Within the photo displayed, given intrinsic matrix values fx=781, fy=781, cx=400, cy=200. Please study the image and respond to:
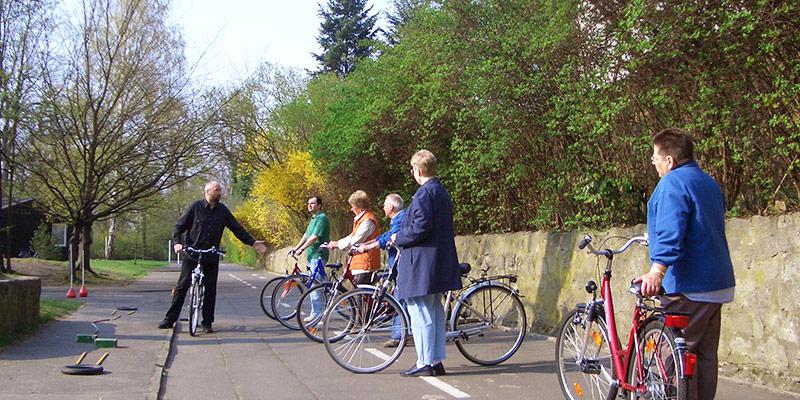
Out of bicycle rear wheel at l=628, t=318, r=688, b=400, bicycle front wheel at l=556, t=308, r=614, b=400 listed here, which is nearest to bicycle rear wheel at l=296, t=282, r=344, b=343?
bicycle front wheel at l=556, t=308, r=614, b=400

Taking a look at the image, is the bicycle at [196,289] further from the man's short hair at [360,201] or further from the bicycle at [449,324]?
the bicycle at [449,324]

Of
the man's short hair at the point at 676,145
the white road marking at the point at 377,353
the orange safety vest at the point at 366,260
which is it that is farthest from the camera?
the orange safety vest at the point at 366,260

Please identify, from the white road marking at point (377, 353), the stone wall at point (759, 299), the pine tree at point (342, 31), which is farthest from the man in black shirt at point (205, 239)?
the pine tree at point (342, 31)

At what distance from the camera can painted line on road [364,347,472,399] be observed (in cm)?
656

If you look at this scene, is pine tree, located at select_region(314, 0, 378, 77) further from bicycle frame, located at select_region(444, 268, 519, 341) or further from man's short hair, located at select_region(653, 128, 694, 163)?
man's short hair, located at select_region(653, 128, 694, 163)

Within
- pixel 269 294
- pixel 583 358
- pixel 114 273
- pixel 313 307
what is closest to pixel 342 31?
pixel 114 273

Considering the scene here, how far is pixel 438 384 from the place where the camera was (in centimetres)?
702

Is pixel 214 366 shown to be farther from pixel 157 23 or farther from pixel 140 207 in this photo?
pixel 140 207

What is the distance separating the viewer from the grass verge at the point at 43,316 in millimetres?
8656

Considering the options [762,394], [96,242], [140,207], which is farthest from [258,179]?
[96,242]

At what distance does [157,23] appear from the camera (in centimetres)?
2459

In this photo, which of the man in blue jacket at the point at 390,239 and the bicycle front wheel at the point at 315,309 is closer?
the man in blue jacket at the point at 390,239

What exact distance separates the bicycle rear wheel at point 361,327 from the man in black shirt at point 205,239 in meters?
3.13

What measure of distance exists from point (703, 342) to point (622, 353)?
29.1 inches
